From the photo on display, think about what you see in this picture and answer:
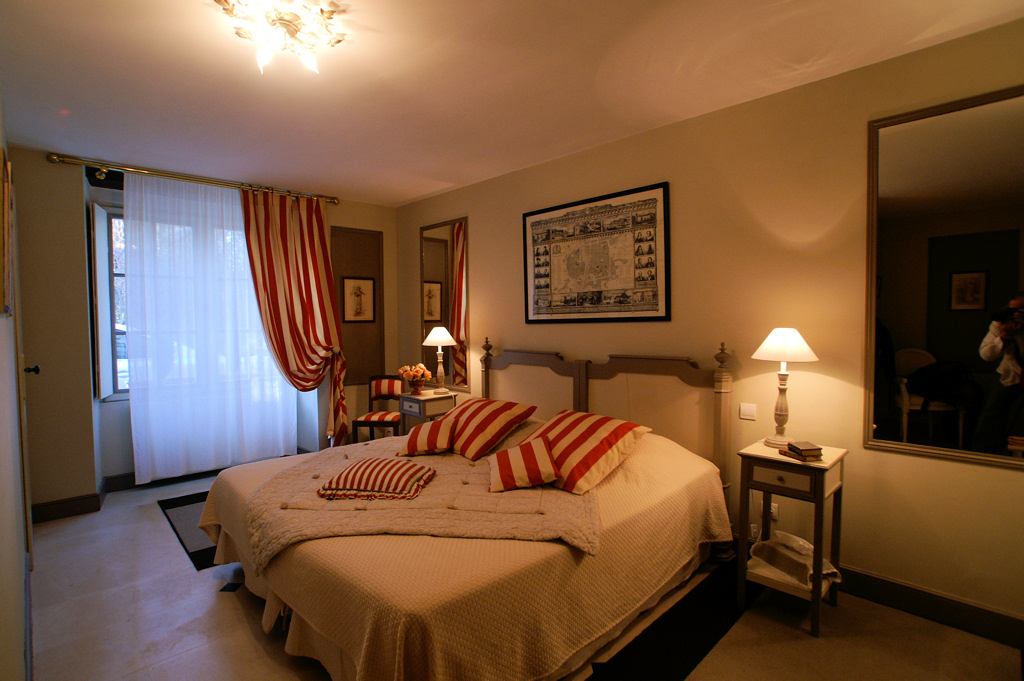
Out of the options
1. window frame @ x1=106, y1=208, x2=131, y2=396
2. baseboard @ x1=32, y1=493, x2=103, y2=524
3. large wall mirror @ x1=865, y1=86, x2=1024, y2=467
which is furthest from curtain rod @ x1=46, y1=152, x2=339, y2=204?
large wall mirror @ x1=865, y1=86, x2=1024, y2=467

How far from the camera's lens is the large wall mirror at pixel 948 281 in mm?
2104

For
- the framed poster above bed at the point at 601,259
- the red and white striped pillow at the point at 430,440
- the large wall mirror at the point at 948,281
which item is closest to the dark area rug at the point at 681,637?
the large wall mirror at the point at 948,281

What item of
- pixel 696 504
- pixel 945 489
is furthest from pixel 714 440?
pixel 945 489

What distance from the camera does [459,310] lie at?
4.64 meters

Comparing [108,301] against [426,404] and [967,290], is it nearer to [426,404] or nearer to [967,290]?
[426,404]

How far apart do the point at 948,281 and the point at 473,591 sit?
2.46 m

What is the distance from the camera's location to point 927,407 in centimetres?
232

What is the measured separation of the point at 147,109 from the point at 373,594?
→ 303 cm

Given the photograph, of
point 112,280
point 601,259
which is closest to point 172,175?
point 112,280

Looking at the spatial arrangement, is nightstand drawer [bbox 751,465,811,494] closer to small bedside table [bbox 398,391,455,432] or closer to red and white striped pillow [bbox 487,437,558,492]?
red and white striped pillow [bbox 487,437,558,492]

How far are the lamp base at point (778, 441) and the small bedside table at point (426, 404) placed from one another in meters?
2.63

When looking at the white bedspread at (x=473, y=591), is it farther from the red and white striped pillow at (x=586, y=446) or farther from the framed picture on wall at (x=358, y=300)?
the framed picture on wall at (x=358, y=300)

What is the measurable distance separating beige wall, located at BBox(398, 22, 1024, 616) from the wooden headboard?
11cm

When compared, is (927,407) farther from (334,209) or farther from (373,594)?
(334,209)
